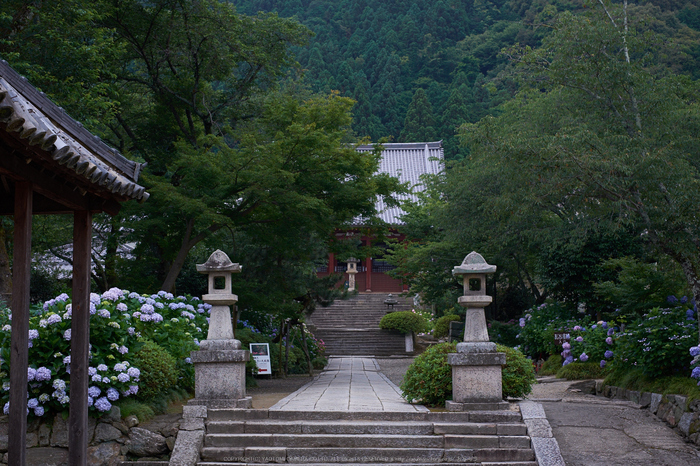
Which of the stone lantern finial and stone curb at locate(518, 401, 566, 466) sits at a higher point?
the stone lantern finial

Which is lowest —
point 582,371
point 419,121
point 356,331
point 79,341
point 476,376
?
point 356,331

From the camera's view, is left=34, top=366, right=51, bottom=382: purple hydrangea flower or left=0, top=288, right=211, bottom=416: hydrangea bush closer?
left=34, top=366, right=51, bottom=382: purple hydrangea flower

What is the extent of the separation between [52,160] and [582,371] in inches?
420

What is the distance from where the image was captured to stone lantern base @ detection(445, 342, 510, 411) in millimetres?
7359

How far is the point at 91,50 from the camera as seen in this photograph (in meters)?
9.91

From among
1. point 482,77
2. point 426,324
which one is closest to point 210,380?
point 426,324

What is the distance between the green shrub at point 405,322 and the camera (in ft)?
75.1

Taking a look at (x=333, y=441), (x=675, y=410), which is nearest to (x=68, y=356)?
(x=333, y=441)

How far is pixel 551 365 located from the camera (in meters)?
13.7

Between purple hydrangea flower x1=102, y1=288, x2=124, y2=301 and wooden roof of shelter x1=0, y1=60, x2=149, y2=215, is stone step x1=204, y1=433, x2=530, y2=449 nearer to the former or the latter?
purple hydrangea flower x1=102, y1=288, x2=124, y2=301

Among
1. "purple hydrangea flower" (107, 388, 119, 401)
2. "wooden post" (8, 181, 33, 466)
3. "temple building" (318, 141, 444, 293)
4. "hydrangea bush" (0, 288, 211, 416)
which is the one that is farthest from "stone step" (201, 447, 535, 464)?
"temple building" (318, 141, 444, 293)

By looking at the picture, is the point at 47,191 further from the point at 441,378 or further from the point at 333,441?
the point at 441,378

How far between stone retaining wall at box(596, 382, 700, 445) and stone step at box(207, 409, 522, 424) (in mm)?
2134

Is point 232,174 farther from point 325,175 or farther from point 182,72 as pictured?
point 182,72
